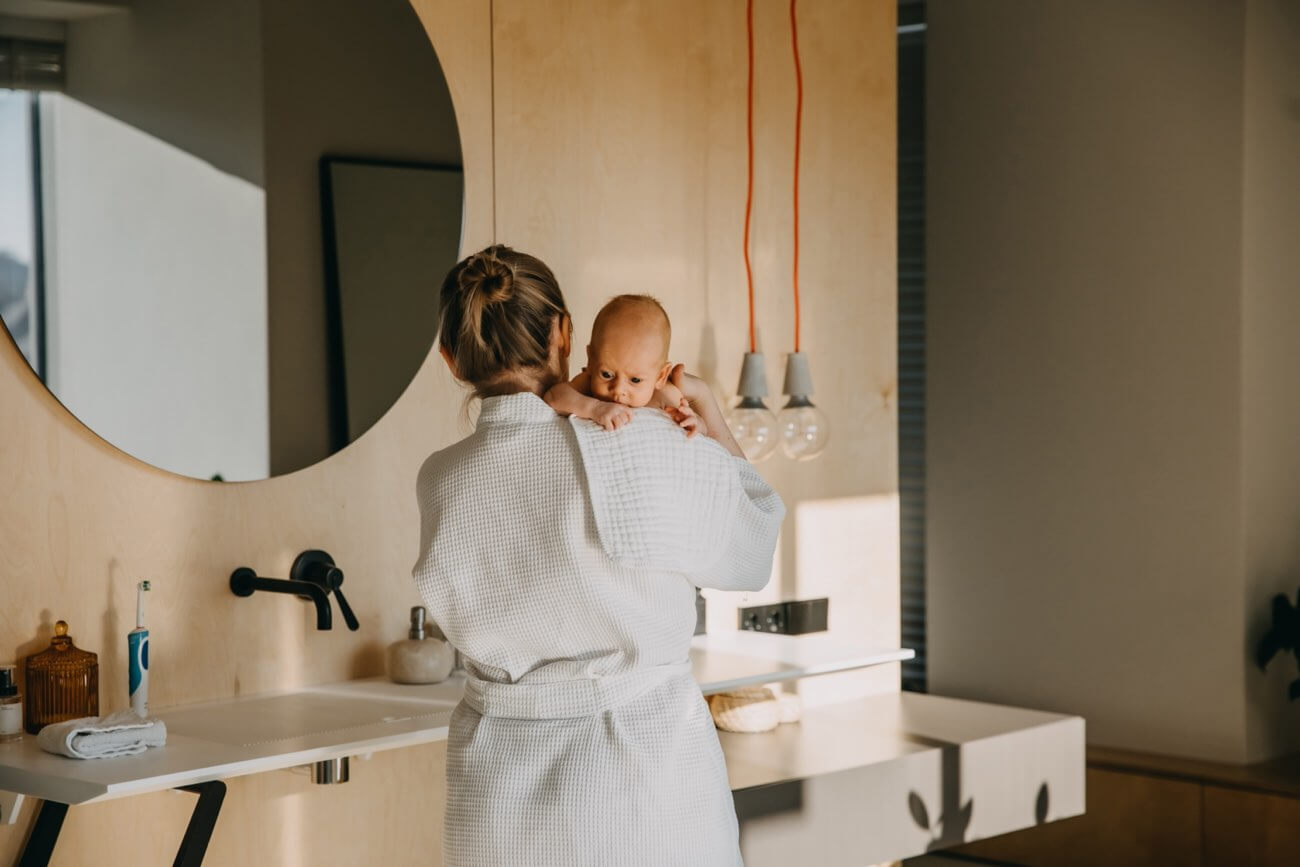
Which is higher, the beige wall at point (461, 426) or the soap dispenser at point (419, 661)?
the beige wall at point (461, 426)

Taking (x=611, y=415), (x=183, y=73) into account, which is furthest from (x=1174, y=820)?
(x=183, y=73)

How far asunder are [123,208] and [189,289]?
0.15 m

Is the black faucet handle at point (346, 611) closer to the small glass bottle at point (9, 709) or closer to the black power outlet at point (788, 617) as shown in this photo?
the small glass bottle at point (9, 709)

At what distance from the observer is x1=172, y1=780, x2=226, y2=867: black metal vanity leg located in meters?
1.71

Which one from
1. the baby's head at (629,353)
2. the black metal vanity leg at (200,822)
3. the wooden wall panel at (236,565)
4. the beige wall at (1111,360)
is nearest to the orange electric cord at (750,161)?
the wooden wall panel at (236,565)

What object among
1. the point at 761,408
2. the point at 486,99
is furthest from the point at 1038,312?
the point at 486,99

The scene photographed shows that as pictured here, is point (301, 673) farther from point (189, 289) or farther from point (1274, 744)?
point (1274, 744)

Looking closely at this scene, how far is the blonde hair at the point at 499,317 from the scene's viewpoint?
60.4 inches

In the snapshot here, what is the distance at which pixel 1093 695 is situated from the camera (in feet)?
13.0

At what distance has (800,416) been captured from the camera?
2.82m

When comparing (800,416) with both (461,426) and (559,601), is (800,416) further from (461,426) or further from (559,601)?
(559,601)

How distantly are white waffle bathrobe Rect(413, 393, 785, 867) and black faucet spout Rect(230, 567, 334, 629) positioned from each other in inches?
19.6

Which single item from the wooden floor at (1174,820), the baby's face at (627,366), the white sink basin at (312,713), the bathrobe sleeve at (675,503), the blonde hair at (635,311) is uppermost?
the blonde hair at (635,311)

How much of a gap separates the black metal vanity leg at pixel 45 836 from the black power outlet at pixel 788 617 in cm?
144
